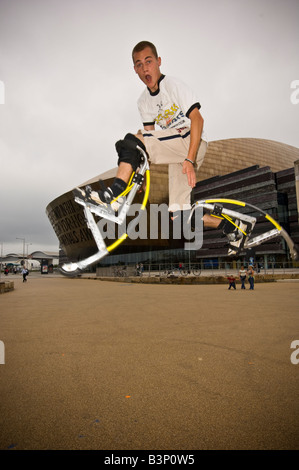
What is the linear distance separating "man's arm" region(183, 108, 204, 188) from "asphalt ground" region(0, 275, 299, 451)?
4.63 metres

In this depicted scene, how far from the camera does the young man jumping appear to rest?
8.63 meters

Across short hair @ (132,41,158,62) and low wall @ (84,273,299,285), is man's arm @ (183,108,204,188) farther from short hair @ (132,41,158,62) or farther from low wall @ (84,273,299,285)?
low wall @ (84,273,299,285)

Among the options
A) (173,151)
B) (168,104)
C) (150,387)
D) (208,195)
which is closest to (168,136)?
(173,151)

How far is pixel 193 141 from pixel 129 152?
2175 mm

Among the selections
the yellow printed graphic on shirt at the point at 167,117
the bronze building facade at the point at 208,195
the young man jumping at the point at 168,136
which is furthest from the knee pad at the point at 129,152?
the bronze building facade at the point at 208,195

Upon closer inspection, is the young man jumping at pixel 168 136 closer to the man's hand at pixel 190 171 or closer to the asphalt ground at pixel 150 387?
the man's hand at pixel 190 171

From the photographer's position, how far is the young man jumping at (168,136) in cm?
863

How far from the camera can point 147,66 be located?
8.76 metres

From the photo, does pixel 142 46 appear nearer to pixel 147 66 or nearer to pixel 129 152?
pixel 147 66

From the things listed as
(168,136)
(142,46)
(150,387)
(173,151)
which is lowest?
(150,387)

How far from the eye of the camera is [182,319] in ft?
25.3

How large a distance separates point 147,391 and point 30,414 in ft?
4.47

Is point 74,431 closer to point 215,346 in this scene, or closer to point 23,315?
point 215,346
